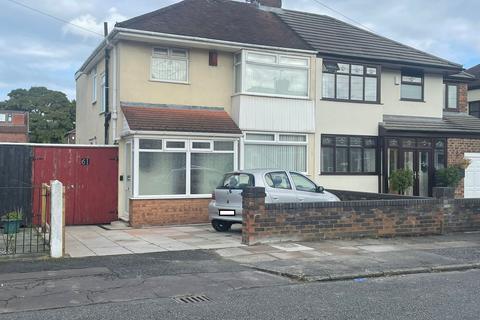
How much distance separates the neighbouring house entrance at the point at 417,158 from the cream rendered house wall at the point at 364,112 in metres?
0.75

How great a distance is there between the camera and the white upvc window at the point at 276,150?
1639 cm

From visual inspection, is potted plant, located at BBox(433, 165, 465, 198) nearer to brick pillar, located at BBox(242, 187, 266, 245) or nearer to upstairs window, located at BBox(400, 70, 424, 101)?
upstairs window, located at BBox(400, 70, 424, 101)

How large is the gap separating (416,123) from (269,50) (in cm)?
668

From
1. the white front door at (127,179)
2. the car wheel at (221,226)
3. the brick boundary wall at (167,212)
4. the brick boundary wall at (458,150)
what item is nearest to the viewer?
the car wheel at (221,226)

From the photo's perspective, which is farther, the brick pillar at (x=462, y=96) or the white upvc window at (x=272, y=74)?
the brick pillar at (x=462, y=96)

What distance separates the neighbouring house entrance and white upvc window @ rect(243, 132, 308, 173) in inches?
136

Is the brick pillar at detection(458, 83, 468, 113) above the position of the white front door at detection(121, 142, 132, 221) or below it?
above

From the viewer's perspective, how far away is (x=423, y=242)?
1192cm

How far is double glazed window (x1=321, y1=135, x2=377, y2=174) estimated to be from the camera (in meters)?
18.0

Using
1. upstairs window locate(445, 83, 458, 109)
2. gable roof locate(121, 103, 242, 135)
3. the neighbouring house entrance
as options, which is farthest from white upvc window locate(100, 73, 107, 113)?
upstairs window locate(445, 83, 458, 109)

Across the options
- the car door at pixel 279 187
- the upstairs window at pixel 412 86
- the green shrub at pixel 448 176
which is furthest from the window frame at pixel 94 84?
the green shrub at pixel 448 176

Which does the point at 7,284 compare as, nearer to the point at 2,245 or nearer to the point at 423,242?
the point at 2,245

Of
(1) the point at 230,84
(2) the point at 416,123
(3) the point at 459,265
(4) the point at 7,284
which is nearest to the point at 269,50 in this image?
(1) the point at 230,84

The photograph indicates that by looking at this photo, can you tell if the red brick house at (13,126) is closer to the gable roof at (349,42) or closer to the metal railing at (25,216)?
the gable roof at (349,42)
